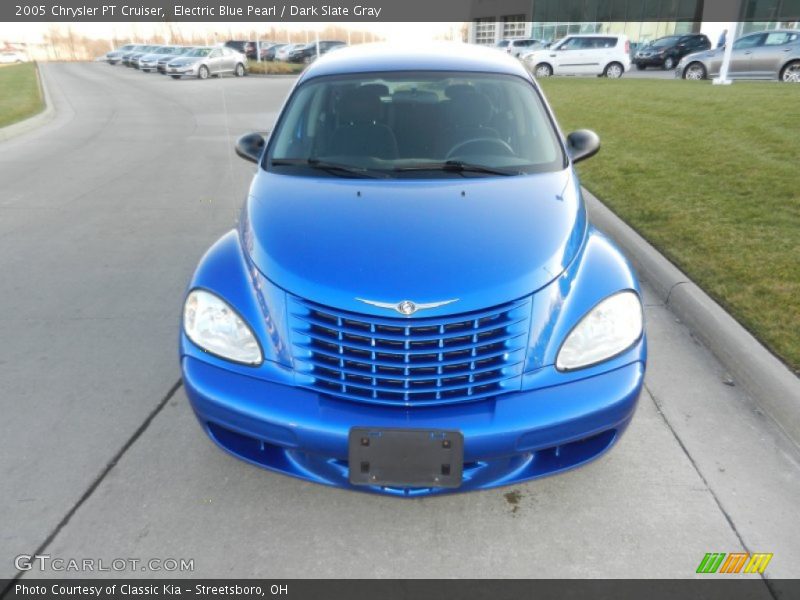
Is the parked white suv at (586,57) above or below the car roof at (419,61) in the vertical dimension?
below

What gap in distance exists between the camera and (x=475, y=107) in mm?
3639

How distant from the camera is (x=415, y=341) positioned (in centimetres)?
218

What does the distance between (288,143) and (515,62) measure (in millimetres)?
1730

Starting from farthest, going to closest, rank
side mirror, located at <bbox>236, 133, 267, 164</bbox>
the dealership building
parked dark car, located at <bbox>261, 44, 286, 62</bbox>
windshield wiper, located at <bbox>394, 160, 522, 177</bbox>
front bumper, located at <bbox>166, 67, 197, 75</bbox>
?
parked dark car, located at <bbox>261, 44, 286, 62</bbox>
the dealership building
front bumper, located at <bbox>166, 67, 197, 75</bbox>
side mirror, located at <bbox>236, 133, 267, 164</bbox>
windshield wiper, located at <bbox>394, 160, 522, 177</bbox>

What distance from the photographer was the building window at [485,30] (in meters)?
51.1

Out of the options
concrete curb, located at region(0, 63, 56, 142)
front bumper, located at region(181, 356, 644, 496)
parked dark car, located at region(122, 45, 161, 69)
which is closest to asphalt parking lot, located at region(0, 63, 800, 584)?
front bumper, located at region(181, 356, 644, 496)

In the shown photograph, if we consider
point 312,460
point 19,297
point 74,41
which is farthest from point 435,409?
point 74,41

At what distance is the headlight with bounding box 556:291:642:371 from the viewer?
2287 millimetres

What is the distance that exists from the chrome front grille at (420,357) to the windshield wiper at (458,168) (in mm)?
1174

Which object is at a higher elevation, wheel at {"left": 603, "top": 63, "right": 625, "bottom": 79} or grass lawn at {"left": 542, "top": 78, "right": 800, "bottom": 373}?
grass lawn at {"left": 542, "top": 78, "right": 800, "bottom": 373}

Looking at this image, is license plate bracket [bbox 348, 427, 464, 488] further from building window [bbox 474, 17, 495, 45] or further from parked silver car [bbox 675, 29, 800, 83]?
building window [bbox 474, 17, 495, 45]

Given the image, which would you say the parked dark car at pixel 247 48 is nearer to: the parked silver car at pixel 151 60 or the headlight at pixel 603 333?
the parked silver car at pixel 151 60

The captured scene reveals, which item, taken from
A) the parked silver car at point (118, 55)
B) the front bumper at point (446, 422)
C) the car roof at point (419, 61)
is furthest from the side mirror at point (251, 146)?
the parked silver car at point (118, 55)

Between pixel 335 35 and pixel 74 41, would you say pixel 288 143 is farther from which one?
pixel 74 41
